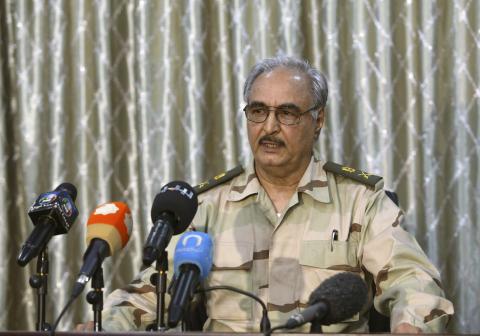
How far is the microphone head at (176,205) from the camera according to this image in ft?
6.35

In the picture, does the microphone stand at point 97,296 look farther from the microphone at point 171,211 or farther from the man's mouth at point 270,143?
the man's mouth at point 270,143

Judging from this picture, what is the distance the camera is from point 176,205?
76.3 inches

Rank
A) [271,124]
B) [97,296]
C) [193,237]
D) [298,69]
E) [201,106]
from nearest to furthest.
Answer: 1. [193,237]
2. [97,296]
3. [271,124]
4. [298,69]
5. [201,106]

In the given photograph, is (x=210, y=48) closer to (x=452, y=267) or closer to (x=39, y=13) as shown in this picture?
(x=39, y=13)

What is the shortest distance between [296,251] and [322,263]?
0.11 metres

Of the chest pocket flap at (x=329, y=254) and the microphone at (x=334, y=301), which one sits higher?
the microphone at (x=334, y=301)

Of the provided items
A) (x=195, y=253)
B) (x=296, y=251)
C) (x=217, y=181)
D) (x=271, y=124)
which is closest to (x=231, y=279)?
(x=296, y=251)

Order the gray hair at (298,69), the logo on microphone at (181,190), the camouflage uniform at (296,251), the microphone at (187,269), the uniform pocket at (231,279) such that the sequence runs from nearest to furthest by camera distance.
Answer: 1. the microphone at (187,269)
2. the logo on microphone at (181,190)
3. the camouflage uniform at (296,251)
4. the uniform pocket at (231,279)
5. the gray hair at (298,69)

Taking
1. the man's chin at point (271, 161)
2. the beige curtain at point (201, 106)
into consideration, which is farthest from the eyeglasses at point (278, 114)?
the beige curtain at point (201, 106)

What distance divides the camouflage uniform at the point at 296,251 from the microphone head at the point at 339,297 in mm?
693

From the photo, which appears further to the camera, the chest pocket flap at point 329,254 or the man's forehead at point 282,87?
the man's forehead at point 282,87

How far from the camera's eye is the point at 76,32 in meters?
3.55

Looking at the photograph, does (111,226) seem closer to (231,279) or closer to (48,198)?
(48,198)

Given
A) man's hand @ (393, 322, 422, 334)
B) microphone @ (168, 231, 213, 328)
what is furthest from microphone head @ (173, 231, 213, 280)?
man's hand @ (393, 322, 422, 334)
